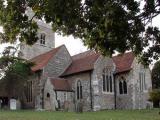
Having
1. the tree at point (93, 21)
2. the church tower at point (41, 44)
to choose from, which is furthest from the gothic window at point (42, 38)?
the tree at point (93, 21)

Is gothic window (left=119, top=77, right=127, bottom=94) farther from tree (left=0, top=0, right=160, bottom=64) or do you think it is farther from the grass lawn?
tree (left=0, top=0, right=160, bottom=64)

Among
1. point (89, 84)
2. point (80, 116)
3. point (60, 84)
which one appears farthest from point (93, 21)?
point (60, 84)

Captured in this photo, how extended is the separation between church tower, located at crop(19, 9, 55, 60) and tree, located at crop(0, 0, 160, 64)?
42.0 metres

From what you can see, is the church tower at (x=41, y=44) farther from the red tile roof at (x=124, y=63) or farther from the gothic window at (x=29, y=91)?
the red tile roof at (x=124, y=63)

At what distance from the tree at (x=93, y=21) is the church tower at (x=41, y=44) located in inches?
1652

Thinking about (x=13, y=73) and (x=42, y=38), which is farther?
(x=42, y=38)

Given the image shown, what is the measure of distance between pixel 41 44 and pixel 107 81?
19.7m

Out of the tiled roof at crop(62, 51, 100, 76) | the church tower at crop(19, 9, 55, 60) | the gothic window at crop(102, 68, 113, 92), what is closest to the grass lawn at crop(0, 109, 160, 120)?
the tiled roof at crop(62, 51, 100, 76)

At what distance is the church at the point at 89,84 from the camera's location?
40375 mm

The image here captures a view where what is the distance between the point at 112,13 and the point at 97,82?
2900cm

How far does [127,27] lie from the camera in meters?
12.7

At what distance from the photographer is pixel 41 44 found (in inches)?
2296

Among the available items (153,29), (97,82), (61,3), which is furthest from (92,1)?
(97,82)

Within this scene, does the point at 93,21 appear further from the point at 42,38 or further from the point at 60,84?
the point at 42,38
